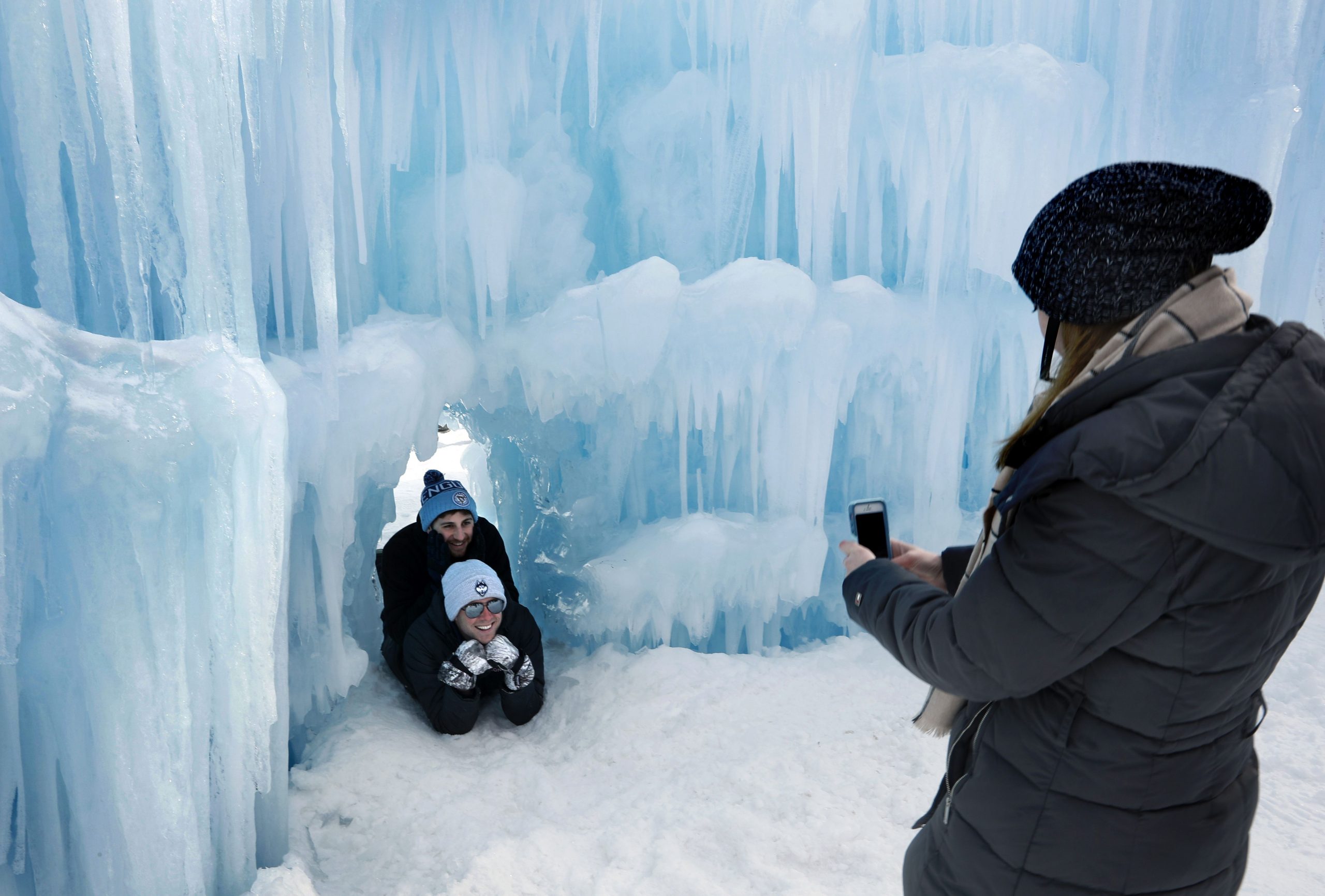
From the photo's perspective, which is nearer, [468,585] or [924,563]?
[924,563]

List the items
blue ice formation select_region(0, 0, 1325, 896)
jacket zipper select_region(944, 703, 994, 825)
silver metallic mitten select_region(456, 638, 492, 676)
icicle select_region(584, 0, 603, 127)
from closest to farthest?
jacket zipper select_region(944, 703, 994, 825) → blue ice formation select_region(0, 0, 1325, 896) → silver metallic mitten select_region(456, 638, 492, 676) → icicle select_region(584, 0, 603, 127)

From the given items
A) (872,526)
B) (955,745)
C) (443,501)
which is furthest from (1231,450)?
(443,501)

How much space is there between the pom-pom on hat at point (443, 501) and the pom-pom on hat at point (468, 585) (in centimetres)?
37

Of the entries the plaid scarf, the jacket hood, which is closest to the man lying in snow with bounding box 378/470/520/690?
the plaid scarf

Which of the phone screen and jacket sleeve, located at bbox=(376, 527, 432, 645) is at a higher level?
the phone screen

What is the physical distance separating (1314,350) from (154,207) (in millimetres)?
2198

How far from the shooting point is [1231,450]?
947 millimetres

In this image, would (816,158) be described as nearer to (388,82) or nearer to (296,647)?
(388,82)

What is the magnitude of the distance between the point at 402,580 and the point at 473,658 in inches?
29.2

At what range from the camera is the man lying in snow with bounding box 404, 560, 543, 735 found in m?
3.33

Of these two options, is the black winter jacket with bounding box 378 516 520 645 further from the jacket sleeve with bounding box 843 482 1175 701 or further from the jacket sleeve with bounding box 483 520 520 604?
the jacket sleeve with bounding box 843 482 1175 701

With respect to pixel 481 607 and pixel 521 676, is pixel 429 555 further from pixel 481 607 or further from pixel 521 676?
pixel 521 676

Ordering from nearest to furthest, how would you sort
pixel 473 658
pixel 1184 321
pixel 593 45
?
pixel 1184 321 < pixel 473 658 < pixel 593 45

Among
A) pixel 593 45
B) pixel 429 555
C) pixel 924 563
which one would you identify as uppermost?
pixel 593 45
